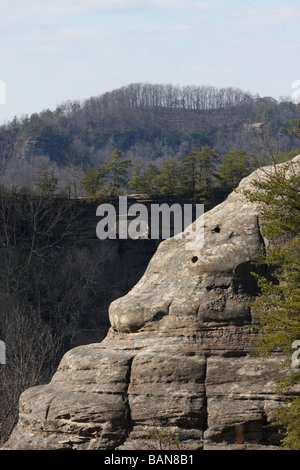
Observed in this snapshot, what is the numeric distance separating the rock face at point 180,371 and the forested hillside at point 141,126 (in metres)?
111

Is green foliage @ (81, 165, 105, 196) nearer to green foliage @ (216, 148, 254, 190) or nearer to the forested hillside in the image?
green foliage @ (216, 148, 254, 190)

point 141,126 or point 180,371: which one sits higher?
point 141,126

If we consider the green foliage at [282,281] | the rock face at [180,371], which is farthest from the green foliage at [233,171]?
the green foliage at [282,281]

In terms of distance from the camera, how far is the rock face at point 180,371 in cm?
1421

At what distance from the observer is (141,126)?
16000 centimetres

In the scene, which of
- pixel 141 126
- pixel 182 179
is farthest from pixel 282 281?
pixel 141 126

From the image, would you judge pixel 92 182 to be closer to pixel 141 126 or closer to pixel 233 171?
pixel 233 171

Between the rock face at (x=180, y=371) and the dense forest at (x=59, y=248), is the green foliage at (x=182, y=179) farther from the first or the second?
the rock face at (x=180, y=371)

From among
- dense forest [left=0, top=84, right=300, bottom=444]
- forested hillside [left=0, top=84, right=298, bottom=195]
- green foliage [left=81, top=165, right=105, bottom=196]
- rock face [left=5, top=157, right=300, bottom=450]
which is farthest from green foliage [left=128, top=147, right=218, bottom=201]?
forested hillside [left=0, top=84, right=298, bottom=195]

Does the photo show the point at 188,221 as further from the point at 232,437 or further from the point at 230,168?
the point at 232,437

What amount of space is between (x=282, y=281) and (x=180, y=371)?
2.92 metres

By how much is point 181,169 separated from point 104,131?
10120 cm

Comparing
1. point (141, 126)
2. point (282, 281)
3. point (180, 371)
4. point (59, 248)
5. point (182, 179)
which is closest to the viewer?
point (180, 371)

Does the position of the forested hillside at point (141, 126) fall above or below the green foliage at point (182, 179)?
above
